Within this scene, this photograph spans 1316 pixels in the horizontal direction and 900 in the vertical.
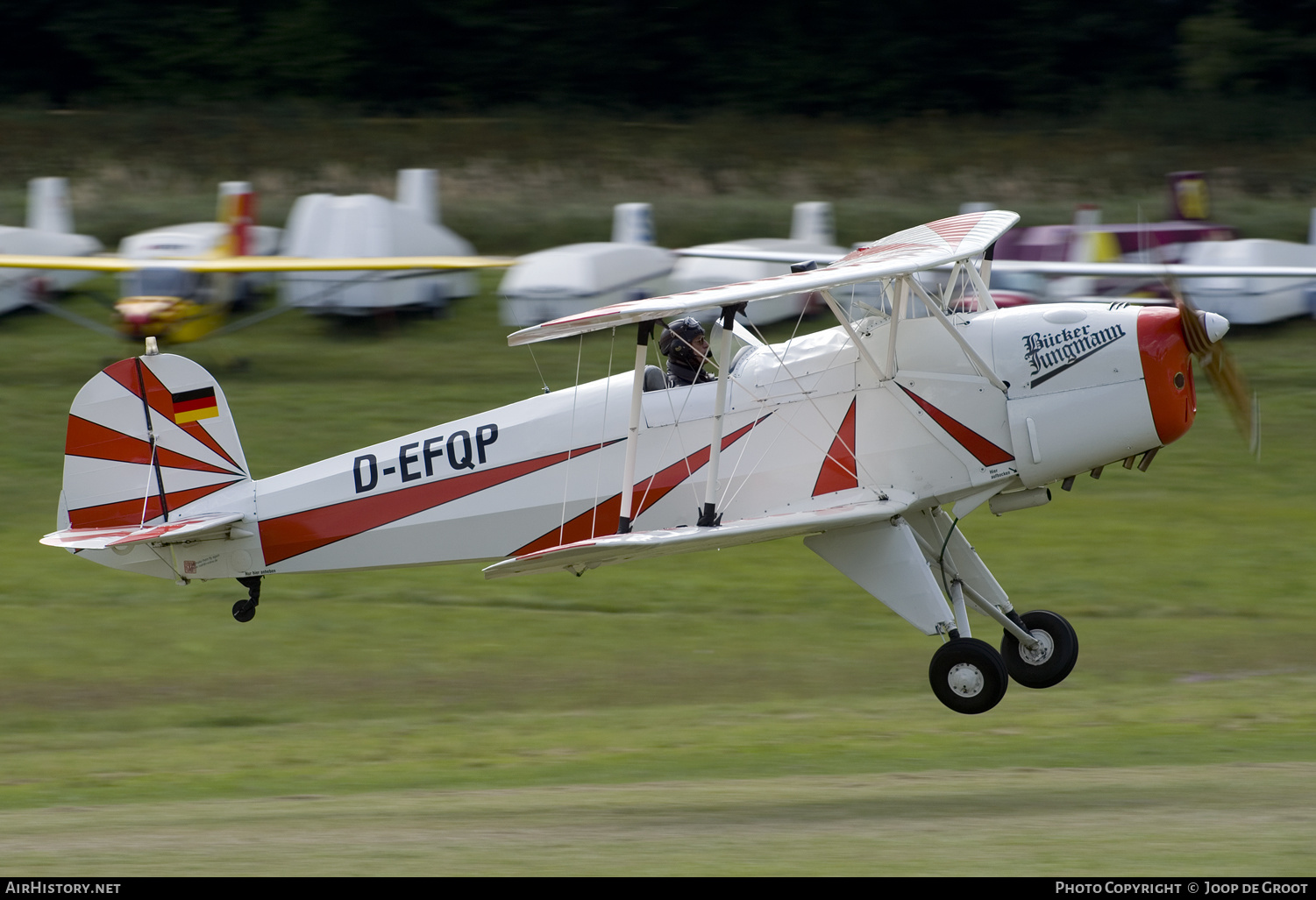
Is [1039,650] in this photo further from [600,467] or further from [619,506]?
[600,467]

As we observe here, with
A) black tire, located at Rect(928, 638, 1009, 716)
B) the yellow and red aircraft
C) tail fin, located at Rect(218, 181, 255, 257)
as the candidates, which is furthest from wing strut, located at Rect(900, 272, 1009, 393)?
tail fin, located at Rect(218, 181, 255, 257)

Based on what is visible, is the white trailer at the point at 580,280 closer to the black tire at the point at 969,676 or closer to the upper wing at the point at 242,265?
the upper wing at the point at 242,265

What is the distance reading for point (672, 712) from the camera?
45.8 ft

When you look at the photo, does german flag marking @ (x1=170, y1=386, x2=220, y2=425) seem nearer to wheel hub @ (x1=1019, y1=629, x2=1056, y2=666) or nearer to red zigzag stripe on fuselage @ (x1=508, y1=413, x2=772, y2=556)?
red zigzag stripe on fuselage @ (x1=508, y1=413, x2=772, y2=556)

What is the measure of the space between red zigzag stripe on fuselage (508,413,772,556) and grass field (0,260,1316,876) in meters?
1.80

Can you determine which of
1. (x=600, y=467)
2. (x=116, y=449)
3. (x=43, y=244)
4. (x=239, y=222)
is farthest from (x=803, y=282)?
(x=43, y=244)

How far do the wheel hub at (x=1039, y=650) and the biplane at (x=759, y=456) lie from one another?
0.01 meters

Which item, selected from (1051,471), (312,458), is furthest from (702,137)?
(1051,471)

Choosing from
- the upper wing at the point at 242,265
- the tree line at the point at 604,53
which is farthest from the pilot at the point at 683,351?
the tree line at the point at 604,53

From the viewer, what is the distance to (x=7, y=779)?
12.3 m

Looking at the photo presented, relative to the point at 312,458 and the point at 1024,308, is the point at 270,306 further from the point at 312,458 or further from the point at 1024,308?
the point at 1024,308

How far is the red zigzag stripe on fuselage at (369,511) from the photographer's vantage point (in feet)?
37.6

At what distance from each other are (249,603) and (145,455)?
4.73ft

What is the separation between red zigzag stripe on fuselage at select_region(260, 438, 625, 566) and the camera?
11469 millimetres
